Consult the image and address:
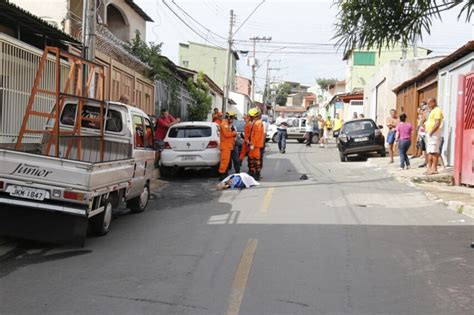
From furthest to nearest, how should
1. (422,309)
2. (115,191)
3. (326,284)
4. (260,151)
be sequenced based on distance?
1. (260,151)
2. (115,191)
3. (326,284)
4. (422,309)

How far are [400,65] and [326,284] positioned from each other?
79.7 feet

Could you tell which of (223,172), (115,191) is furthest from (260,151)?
(115,191)

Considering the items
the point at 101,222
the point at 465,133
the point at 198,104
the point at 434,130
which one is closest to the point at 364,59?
the point at 198,104

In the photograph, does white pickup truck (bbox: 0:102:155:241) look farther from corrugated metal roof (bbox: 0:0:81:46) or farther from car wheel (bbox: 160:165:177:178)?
car wheel (bbox: 160:165:177:178)

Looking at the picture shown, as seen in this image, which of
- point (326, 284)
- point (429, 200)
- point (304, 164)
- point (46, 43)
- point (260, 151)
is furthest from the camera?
point (304, 164)

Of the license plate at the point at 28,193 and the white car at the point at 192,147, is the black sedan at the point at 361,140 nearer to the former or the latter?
the white car at the point at 192,147

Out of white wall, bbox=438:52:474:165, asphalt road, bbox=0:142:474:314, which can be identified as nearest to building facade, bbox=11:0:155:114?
asphalt road, bbox=0:142:474:314

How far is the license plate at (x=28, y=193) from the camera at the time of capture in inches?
277

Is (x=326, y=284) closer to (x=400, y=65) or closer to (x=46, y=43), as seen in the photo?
(x=46, y=43)

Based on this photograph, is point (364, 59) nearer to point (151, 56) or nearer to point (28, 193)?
point (151, 56)

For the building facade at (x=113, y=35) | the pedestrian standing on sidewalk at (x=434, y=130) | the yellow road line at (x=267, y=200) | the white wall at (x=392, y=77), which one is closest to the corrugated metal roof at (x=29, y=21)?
the building facade at (x=113, y=35)

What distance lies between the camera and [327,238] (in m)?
8.02

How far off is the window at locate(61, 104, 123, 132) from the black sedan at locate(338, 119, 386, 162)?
1296 centimetres

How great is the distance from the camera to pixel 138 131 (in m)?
10.5
